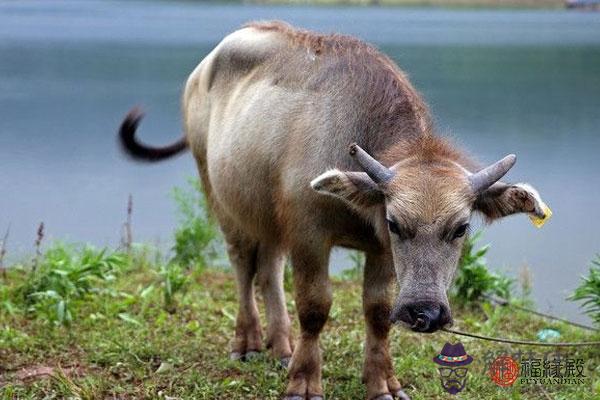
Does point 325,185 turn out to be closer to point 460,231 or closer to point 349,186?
point 349,186

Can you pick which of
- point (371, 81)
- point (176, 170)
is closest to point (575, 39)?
point (176, 170)

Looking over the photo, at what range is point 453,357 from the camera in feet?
17.1

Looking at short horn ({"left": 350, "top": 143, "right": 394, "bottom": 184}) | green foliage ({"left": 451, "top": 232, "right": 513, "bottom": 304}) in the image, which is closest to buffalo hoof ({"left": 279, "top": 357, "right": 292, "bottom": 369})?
short horn ({"left": 350, "top": 143, "right": 394, "bottom": 184})

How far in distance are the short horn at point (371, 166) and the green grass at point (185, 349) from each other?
4.61 feet

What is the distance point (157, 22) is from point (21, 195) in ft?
71.5

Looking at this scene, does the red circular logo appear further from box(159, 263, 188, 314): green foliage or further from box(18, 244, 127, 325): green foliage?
box(18, 244, 127, 325): green foliage

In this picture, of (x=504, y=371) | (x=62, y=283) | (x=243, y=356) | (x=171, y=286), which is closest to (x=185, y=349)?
(x=243, y=356)

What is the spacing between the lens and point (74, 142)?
15.4 metres

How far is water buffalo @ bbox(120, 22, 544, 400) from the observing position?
12.8ft

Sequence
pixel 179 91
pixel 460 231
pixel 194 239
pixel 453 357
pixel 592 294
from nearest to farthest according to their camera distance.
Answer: pixel 460 231 < pixel 453 357 < pixel 592 294 < pixel 194 239 < pixel 179 91

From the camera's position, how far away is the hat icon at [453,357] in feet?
16.9

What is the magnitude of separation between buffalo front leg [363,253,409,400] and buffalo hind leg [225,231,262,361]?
2.90 ft

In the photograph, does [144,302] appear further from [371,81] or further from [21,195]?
[21,195]

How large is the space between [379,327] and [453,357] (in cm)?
68
